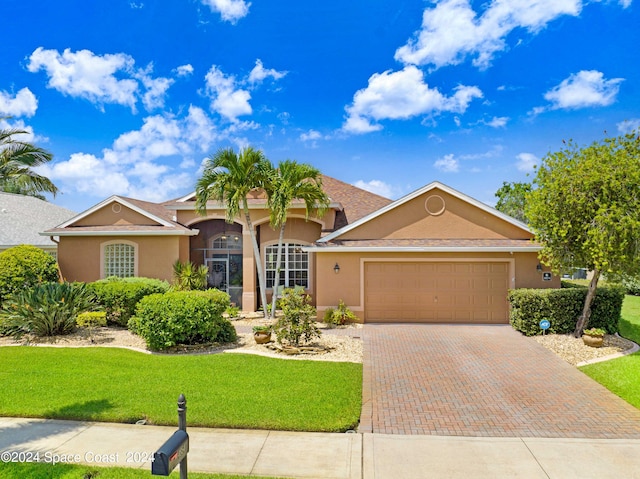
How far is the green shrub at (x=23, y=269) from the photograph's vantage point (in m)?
15.0

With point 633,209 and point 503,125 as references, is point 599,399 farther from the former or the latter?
point 503,125

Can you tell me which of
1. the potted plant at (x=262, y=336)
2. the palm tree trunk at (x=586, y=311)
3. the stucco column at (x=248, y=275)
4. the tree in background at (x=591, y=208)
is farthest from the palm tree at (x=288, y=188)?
the palm tree trunk at (x=586, y=311)

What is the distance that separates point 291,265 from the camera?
59.3 feet

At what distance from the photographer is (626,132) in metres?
11.3

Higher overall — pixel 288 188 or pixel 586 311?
pixel 288 188

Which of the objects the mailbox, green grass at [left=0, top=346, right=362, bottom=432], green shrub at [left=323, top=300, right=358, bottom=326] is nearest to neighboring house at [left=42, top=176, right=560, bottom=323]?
green shrub at [left=323, top=300, right=358, bottom=326]

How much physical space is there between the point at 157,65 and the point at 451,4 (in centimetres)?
1239

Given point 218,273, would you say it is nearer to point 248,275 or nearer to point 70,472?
point 248,275

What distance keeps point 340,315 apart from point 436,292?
12.4 ft

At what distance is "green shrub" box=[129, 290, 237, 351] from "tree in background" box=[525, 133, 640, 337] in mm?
10108

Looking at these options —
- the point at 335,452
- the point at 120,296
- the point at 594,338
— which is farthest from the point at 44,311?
the point at 594,338

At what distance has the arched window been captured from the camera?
17844 mm

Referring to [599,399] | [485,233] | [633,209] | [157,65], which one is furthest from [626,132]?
[157,65]

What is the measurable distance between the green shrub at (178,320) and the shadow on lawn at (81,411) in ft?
12.1
